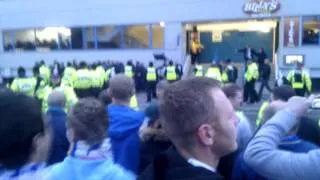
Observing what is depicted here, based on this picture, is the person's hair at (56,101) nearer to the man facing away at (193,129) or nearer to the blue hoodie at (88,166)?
the blue hoodie at (88,166)

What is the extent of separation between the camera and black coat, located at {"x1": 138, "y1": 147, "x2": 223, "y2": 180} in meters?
1.79

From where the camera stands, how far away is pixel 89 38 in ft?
96.8

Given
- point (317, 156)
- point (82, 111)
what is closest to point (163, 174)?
point (317, 156)

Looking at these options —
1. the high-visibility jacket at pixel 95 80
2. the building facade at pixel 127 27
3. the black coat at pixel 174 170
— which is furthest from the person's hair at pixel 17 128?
the building facade at pixel 127 27

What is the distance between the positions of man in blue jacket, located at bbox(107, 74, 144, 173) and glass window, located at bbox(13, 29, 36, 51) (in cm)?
2881

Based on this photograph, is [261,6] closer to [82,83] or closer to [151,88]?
[151,88]

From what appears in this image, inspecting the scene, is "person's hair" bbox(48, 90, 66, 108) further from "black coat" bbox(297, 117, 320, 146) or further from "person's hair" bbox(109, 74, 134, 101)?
"black coat" bbox(297, 117, 320, 146)

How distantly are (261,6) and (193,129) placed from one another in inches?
902

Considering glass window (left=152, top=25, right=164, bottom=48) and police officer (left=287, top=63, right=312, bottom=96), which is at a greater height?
glass window (left=152, top=25, right=164, bottom=48)

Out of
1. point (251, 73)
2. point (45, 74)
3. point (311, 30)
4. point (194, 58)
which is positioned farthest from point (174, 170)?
point (194, 58)

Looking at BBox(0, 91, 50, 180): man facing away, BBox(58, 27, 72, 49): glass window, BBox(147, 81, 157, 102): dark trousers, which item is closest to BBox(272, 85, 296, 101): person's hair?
BBox(0, 91, 50, 180): man facing away

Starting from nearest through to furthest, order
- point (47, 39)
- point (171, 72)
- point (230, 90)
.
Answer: point (230, 90) < point (171, 72) < point (47, 39)

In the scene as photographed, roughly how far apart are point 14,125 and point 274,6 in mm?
23209

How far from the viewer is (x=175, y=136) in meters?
1.94
